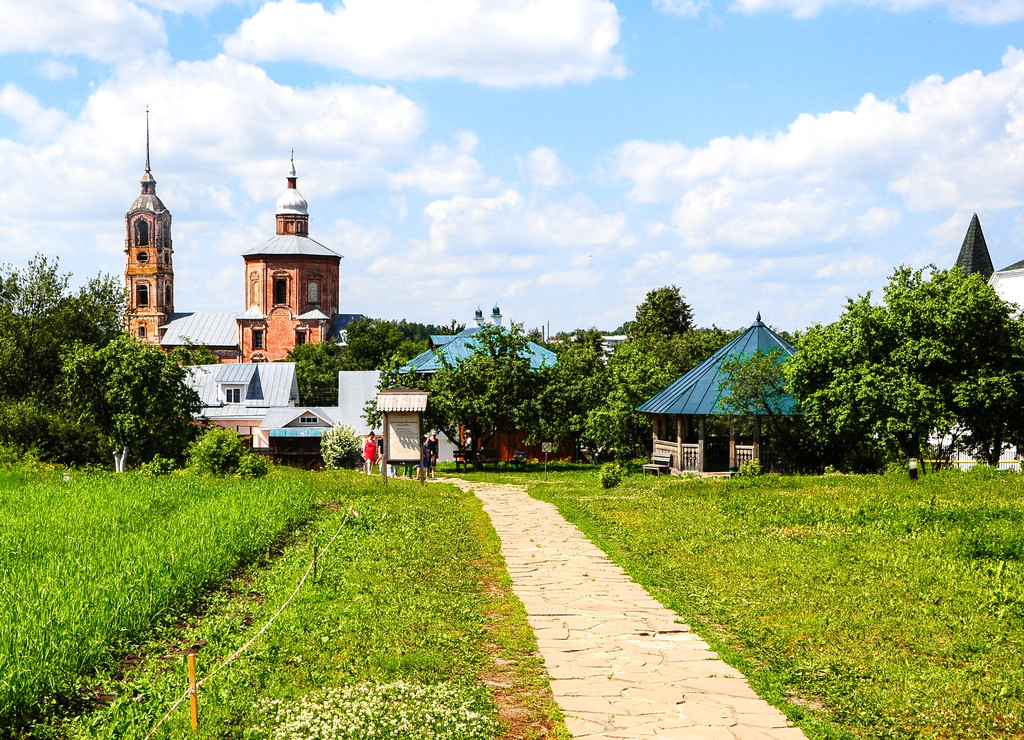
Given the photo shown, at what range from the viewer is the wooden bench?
2705 cm

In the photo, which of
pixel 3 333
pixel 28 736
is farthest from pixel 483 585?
pixel 3 333

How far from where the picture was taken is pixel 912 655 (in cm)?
732

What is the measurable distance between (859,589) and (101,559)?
714cm

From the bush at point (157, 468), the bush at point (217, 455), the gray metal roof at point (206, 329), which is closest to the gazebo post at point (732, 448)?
the bush at point (217, 455)

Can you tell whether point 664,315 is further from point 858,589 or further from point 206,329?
point 858,589

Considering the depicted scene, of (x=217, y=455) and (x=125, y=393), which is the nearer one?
(x=217, y=455)

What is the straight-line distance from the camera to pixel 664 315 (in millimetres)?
65938

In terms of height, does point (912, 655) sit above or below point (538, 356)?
below

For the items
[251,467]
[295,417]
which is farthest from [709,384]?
[295,417]

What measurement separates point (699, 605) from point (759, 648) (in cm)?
145

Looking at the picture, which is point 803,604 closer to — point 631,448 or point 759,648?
point 759,648

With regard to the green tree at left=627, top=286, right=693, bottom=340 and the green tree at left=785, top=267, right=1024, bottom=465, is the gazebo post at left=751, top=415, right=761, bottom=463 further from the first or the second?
the green tree at left=627, top=286, right=693, bottom=340

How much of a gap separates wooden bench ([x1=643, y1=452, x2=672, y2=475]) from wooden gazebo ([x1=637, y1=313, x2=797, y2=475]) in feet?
0.70

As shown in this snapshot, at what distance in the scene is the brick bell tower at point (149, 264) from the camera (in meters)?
97.4
